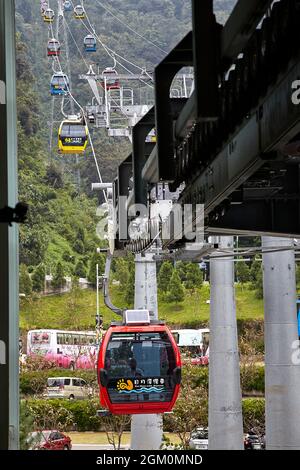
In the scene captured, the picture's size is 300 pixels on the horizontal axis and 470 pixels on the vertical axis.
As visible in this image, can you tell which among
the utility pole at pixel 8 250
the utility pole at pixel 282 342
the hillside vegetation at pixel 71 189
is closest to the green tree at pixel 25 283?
the hillside vegetation at pixel 71 189

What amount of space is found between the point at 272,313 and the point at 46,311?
28959 millimetres

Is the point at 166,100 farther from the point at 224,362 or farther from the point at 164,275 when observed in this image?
the point at 164,275

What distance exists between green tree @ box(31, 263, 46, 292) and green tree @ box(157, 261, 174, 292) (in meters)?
4.63

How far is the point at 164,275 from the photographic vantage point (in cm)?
4291

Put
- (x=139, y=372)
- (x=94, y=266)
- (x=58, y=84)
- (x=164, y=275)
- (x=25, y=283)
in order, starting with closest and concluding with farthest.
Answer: (x=139, y=372) → (x=58, y=84) → (x=25, y=283) → (x=94, y=266) → (x=164, y=275)

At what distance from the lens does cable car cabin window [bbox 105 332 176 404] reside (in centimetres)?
1348

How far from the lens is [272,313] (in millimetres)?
11977

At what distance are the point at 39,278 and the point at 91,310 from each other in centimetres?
235

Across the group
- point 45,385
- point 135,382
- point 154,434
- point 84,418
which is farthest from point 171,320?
point 135,382

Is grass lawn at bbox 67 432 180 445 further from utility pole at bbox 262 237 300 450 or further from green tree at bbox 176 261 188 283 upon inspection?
utility pole at bbox 262 237 300 450

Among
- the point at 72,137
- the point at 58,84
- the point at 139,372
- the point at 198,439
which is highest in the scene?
the point at 58,84

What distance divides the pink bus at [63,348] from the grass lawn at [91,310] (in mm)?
1971

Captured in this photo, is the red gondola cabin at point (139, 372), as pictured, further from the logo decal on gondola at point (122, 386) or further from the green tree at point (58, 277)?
the green tree at point (58, 277)

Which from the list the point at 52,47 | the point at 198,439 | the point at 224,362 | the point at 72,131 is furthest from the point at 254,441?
the point at 52,47
